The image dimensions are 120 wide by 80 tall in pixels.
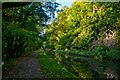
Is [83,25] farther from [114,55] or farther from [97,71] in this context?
[97,71]

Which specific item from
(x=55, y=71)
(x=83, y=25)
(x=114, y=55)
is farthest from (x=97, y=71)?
(x=83, y=25)

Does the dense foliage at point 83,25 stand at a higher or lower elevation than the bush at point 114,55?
higher

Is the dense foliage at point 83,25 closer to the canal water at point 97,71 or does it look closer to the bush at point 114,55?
the bush at point 114,55

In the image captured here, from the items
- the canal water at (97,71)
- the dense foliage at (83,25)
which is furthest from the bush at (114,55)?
the canal water at (97,71)

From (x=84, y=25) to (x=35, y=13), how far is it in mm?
23756

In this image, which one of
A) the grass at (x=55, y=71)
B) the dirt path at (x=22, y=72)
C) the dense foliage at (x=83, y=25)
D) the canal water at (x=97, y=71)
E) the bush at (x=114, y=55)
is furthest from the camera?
the dense foliage at (x=83, y=25)

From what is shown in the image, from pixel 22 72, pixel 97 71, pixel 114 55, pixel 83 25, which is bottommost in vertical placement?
pixel 114 55

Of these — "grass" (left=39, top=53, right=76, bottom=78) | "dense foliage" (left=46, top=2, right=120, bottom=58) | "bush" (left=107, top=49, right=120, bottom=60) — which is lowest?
"bush" (left=107, top=49, right=120, bottom=60)

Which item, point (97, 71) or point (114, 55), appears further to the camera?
point (114, 55)

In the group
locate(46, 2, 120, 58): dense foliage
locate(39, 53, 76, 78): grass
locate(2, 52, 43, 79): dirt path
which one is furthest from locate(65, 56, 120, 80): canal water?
locate(46, 2, 120, 58): dense foliage

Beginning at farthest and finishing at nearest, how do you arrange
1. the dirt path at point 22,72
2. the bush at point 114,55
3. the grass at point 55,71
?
the bush at point 114,55 < the grass at point 55,71 < the dirt path at point 22,72

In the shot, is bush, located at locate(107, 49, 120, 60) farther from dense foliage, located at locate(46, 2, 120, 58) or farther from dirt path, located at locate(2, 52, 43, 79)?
dirt path, located at locate(2, 52, 43, 79)

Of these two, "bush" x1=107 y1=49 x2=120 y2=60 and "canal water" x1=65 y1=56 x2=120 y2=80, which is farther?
"bush" x1=107 y1=49 x2=120 y2=60

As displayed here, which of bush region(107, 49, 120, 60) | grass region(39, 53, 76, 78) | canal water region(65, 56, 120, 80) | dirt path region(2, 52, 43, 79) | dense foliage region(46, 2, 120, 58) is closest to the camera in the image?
dirt path region(2, 52, 43, 79)
